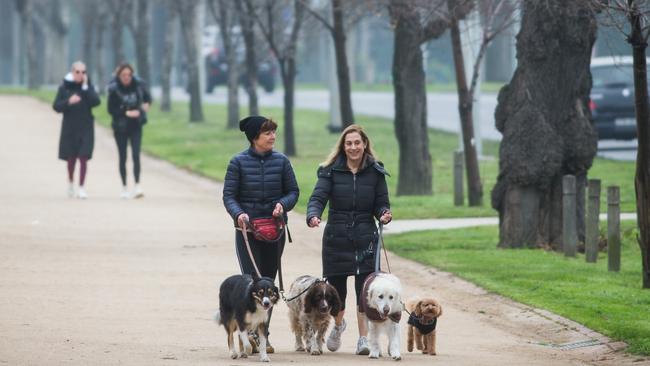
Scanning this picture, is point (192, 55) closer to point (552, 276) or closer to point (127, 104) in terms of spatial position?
point (127, 104)

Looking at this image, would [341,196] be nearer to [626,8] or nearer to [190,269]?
[626,8]

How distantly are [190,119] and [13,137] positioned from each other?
9.26m

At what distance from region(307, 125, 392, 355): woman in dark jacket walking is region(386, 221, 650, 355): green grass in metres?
2.06

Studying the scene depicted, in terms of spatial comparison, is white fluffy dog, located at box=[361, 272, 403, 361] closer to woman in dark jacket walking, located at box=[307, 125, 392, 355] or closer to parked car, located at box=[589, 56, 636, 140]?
woman in dark jacket walking, located at box=[307, 125, 392, 355]

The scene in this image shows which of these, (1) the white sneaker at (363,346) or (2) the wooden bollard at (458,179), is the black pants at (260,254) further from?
(2) the wooden bollard at (458,179)

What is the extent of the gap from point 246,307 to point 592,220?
7.19 metres

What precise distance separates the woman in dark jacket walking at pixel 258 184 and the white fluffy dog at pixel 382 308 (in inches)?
35.3

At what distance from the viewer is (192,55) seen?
158ft

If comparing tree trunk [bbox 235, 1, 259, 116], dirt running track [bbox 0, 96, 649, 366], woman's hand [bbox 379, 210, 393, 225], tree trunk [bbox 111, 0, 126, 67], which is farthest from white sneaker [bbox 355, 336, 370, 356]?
tree trunk [bbox 111, 0, 126, 67]

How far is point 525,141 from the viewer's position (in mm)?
19234

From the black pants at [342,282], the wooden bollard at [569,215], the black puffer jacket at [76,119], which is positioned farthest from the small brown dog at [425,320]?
the black puffer jacket at [76,119]

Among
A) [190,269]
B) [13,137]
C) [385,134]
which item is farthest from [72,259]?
[385,134]

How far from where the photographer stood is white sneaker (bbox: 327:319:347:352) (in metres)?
12.0

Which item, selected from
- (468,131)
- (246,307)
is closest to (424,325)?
(246,307)
